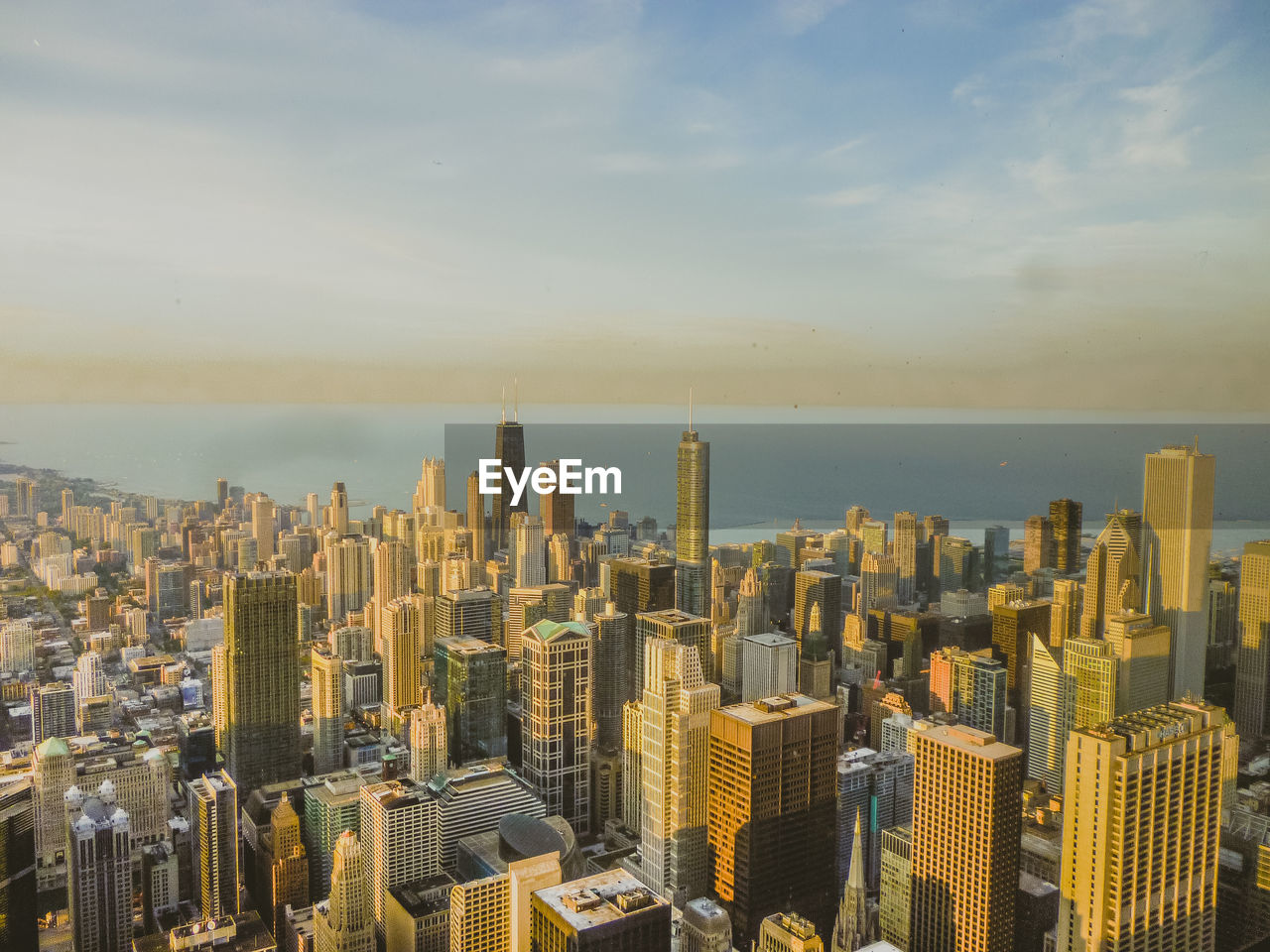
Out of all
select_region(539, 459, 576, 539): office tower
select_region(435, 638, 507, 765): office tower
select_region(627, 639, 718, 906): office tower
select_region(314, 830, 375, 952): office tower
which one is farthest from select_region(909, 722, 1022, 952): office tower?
select_region(435, 638, 507, 765): office tower

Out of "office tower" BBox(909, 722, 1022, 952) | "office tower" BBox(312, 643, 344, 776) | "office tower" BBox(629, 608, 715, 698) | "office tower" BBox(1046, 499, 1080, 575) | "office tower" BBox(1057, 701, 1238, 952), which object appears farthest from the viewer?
"office tower" BBox(312, 643, 344, 776)

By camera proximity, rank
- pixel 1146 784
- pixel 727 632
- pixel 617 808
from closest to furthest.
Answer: pixel 1146 784
pixel 617 808
pixel 727 632

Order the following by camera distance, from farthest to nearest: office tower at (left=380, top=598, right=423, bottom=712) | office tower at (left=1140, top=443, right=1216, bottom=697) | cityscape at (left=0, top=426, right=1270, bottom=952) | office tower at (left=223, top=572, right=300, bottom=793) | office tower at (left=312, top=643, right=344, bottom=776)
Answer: office tower at (left=380, top=598, right=423, bottom=712) → office tower at (left=312, top=643, right=344, bottom=776) → office tower at (left=223, top=572, right=300, bottom=793) → office tower at (left=1140, top=443, right=1216, bottom=697) → cityscape at (left=0, top=426, right=1270, bottom=952)

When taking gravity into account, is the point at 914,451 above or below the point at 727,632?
above

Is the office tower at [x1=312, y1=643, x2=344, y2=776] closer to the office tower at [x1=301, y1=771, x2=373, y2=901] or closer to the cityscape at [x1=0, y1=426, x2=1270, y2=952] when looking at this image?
the cityscape at [x1=0, y1=426, x2=1270, y2=952]

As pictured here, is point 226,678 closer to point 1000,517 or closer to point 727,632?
point 727,632

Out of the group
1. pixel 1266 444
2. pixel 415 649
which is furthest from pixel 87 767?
pixel 1266 444

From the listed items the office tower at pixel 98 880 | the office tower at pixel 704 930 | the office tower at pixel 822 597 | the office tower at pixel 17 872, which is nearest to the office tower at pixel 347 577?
the office tower at pixel 98 880

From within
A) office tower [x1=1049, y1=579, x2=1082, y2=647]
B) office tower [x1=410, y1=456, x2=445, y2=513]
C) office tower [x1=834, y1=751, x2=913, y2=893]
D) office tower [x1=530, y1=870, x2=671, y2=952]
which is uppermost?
office tower [x1=410, y1=456, x2=445, y2=513]
